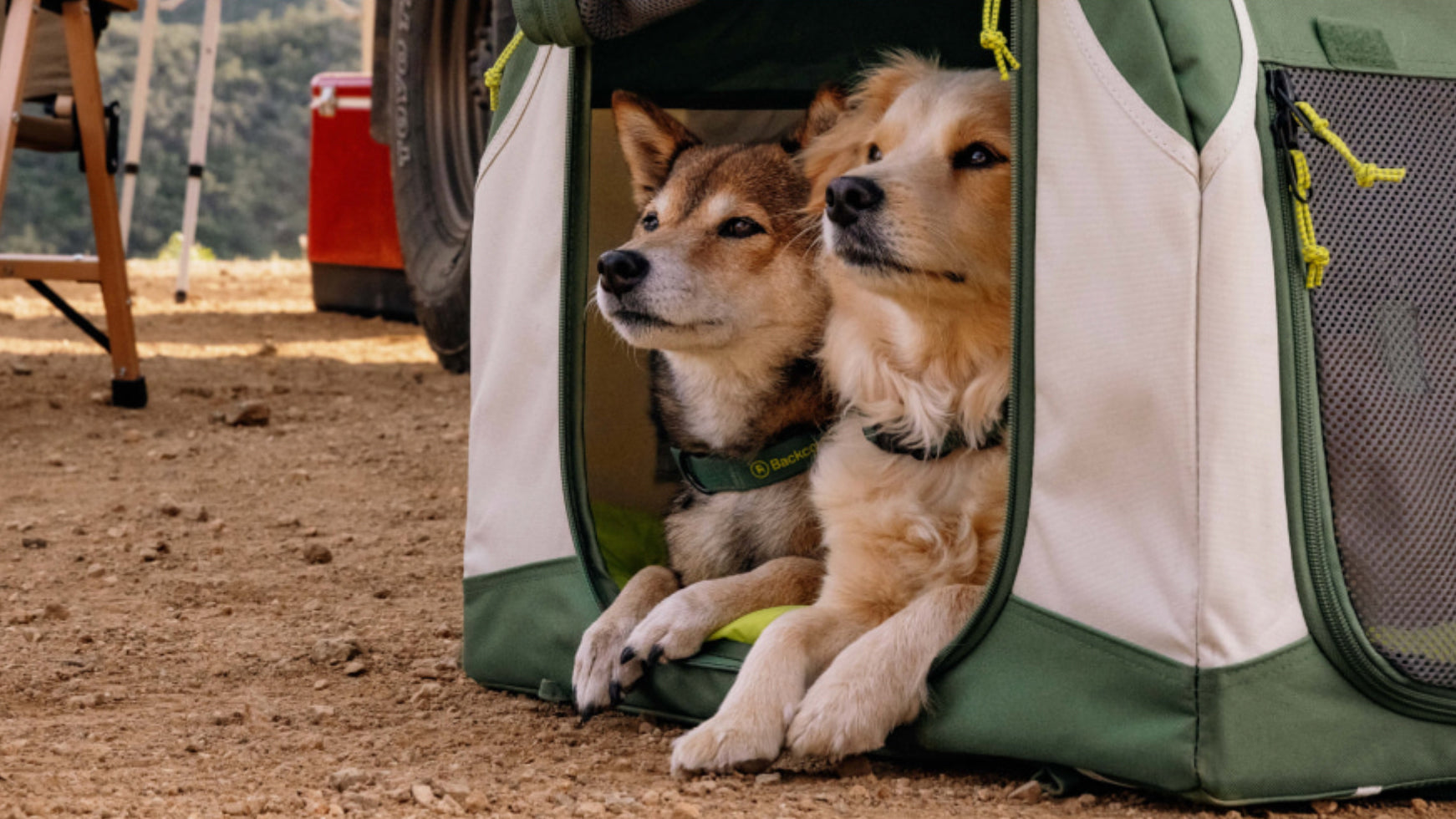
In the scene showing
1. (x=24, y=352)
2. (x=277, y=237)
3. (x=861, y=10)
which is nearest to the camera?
(x=861, y=10)

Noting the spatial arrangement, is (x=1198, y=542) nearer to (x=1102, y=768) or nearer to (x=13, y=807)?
(x=1102, y=768)

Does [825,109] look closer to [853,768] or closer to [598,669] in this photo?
[598,669]

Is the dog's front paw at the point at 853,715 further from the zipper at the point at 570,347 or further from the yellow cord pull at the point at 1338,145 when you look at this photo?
the yellow cord pull at the point at 1338,145

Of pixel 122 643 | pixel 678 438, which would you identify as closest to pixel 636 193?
pixel 678 438

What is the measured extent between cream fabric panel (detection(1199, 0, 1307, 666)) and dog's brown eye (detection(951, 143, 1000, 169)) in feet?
1.81

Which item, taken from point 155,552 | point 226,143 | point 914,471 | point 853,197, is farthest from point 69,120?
point 226,143

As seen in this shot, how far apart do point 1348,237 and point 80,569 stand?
2.74 m

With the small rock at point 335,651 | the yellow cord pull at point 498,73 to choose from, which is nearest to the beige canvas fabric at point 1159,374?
the yellow cord pull at point 498,73

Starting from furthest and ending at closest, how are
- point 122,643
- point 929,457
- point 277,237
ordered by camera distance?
point 277,237, point 122,643, point 929,457

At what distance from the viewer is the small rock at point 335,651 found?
275cm

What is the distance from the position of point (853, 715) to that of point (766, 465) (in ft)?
2.82

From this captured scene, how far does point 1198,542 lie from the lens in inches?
70.4

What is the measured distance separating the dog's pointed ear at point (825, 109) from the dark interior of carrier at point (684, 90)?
0.70 ft

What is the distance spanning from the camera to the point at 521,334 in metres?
2.54
